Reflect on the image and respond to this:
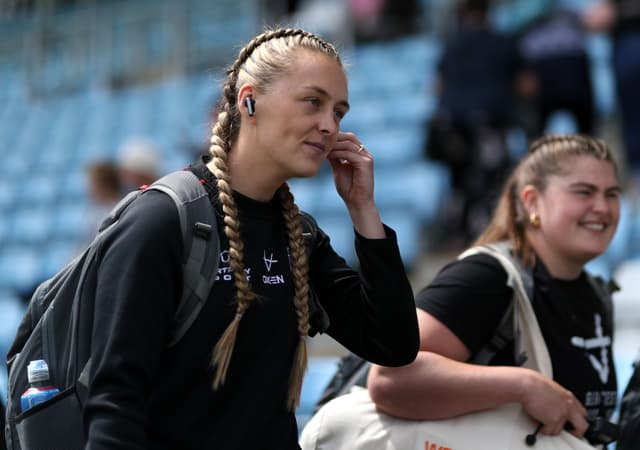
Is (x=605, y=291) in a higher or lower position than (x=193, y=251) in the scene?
lower

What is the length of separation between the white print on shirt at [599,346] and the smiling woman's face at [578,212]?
180mm

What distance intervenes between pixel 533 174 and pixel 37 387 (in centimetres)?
139

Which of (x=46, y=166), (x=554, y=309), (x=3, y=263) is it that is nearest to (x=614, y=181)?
(x=554, y=309)

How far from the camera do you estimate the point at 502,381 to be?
2.10m

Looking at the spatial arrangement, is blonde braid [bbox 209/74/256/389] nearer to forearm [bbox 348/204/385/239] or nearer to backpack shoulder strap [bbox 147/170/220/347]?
backpack shoulder strap [bbox 147/170/220/347]

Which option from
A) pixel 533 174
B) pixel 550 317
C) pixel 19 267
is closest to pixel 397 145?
pixel 19 267

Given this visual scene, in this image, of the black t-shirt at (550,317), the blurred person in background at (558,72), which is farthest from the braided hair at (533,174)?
the blurred person in background at (558,72)

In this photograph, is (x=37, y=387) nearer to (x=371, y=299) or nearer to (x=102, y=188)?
(x=371, y=299)

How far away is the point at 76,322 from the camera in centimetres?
165

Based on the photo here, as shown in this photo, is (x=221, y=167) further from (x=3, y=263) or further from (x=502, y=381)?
(x=3, y=263)

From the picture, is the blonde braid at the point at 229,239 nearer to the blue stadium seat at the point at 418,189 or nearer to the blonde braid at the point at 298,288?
the blonde braid at the point at 298,288

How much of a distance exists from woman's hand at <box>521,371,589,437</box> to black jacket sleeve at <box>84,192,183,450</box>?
853 mm

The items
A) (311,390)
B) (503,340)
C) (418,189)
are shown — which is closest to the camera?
(503,340)

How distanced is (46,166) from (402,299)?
25.4 ft
